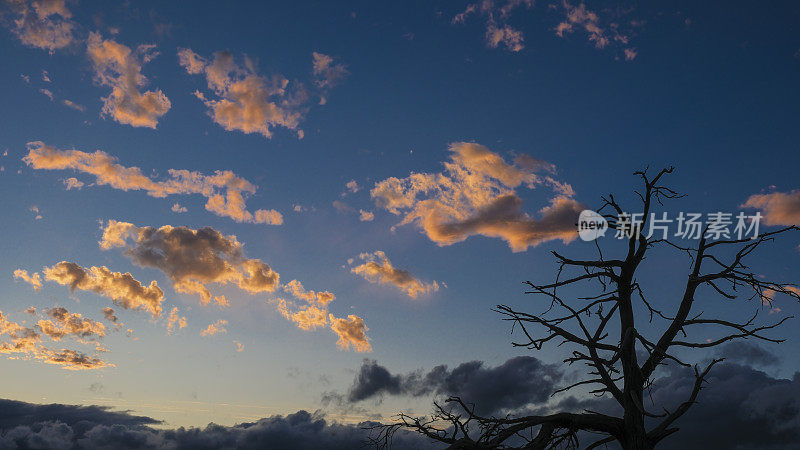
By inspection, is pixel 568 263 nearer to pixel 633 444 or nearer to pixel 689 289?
pixel 689 289

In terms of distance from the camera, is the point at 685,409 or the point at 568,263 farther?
the point at 568,263

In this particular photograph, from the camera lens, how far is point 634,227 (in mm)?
12117

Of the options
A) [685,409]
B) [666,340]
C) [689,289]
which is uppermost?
[689,289]

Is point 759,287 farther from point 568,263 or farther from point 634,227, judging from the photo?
point 568,263

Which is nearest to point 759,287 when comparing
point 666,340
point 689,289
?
point 689,289

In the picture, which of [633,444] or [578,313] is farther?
[578,313]

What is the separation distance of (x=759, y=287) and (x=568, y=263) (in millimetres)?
3866

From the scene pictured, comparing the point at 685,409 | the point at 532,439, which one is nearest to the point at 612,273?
the point at 685,409

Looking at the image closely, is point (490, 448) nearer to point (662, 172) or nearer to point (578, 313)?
point (578, 313)

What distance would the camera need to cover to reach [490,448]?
11398 mm

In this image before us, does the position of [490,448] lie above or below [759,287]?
below

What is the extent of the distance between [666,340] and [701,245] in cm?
204

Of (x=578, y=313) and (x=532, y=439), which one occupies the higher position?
(x=578, y=313)

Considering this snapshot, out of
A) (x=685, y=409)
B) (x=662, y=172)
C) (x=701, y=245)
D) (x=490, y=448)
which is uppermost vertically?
(x=662, y=172)
